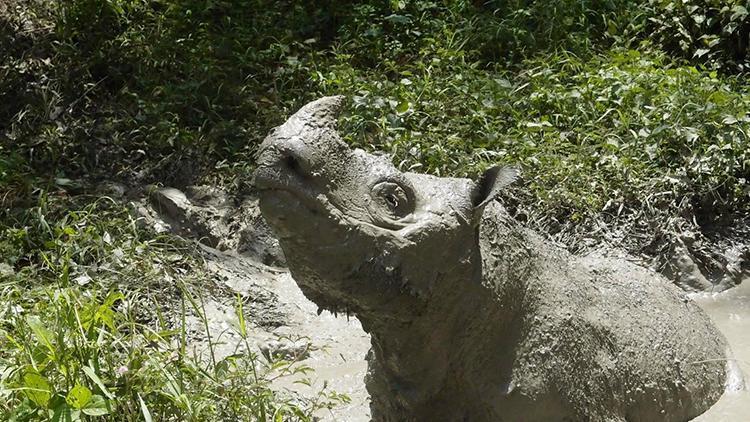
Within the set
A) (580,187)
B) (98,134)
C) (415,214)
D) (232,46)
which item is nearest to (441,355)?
(415,214)

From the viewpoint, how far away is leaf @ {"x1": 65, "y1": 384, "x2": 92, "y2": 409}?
3568mm

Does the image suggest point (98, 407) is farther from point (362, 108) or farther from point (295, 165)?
point (362, 108)

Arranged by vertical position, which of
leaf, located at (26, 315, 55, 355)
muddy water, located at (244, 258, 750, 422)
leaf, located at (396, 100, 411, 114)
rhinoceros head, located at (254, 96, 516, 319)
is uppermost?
rhinoceros head, located at (254, 96, 516, 319)

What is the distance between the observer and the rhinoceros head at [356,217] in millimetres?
3055

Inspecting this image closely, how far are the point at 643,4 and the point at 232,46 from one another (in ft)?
11.0

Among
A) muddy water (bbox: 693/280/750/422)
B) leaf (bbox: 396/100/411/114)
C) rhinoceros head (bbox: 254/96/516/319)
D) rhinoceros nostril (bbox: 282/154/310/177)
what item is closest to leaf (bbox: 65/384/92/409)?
rhinoceros head (bbox: 254/96/516/319)

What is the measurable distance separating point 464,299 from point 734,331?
2540mm

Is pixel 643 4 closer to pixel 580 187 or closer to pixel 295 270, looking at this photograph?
pixel 580 187

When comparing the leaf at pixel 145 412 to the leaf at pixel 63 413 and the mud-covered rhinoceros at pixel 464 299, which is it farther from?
the mud-covered rhinoceros at pixel 464 299

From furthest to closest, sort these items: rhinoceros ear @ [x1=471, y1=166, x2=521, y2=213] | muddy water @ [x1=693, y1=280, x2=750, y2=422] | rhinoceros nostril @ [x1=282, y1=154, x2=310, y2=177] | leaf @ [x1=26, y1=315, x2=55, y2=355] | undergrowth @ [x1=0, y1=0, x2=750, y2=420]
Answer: undergrowth @ [x1=0, y1=0, x2=750, y2=420], muddy water @ [x1=693, y1=280, x2=750, y2=422], leaf @ [x1=26, y1=315, x2=55, y2=355], rhinoceros ear @ [x1=471, y1=166, x2=521, y2=213], rhinoceros nostril @ [x1=282, y1=154, x2=310, y2=177]

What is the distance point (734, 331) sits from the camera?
548cm

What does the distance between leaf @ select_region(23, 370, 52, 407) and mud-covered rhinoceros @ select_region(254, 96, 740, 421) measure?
105 cm

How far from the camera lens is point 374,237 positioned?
10.4 feet

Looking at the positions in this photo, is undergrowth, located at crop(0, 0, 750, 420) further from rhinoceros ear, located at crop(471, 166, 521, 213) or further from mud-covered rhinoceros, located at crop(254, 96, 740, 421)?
rhinoceros ear, located at crop(471, 166, 521, 213)
